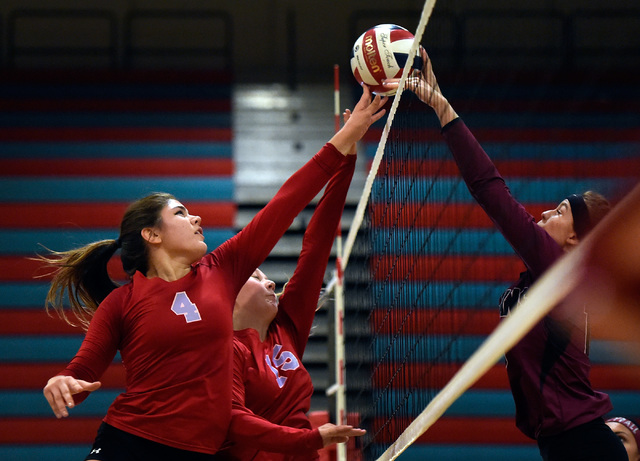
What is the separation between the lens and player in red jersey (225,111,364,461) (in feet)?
10.8

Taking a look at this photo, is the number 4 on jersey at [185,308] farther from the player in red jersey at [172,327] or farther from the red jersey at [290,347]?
the red jersey at [290,347]

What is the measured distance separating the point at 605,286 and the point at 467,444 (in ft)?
24.1

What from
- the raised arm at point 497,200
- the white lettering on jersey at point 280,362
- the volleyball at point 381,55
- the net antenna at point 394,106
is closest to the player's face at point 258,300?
the white lettering on jersey at point 280,362

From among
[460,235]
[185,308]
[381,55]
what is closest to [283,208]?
[185,308]

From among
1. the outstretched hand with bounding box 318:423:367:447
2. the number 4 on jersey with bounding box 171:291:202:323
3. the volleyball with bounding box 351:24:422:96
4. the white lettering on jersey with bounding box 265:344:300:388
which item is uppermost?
the volleyball with bounding box 351:24:422:96

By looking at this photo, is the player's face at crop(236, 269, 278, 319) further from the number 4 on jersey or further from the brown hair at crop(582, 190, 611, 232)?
the brown hair at crop(582, 190, 611, 232)

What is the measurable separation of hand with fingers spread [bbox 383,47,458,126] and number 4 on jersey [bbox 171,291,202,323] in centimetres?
101

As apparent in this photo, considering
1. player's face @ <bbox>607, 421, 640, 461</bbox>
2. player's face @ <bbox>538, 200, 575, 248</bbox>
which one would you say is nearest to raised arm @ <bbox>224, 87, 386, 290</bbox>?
player's face @ <bbox>538, 200, 575, 248</bbox>

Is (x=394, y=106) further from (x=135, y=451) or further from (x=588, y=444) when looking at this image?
(x=135, y=451)

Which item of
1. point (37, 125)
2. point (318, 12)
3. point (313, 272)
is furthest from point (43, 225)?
point (313, 272)

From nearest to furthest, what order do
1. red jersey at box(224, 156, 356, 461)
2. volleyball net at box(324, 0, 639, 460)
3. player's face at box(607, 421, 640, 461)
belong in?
red jersey at box(224, 156, 356, 461) → player's face at box(607, 421, 640, 461) → volleyball net at box(324, 0, 639, 460)

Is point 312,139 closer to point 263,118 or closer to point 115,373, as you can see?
point 263,118

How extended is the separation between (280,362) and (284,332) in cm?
16

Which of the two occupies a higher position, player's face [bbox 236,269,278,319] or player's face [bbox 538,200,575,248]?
player's face [bbox 538,200,575,248]
